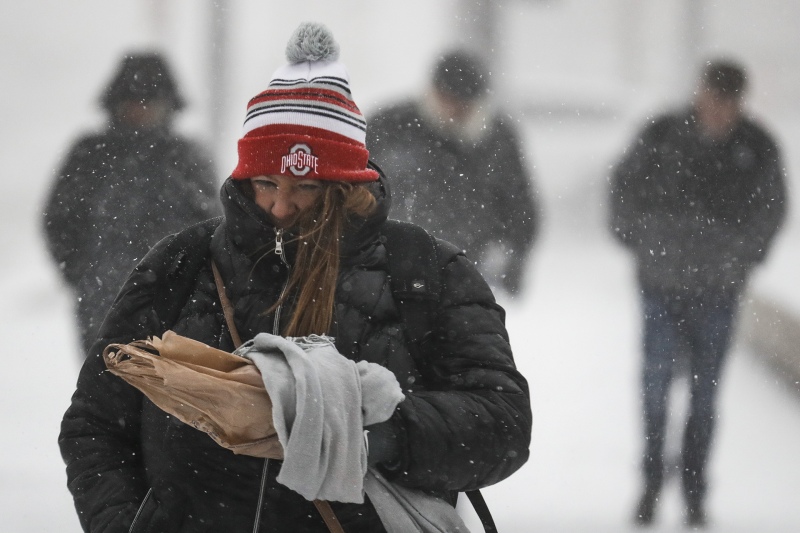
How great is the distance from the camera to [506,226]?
450 cm

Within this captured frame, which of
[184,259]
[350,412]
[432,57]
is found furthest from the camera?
[432,57]

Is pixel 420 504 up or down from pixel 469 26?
down

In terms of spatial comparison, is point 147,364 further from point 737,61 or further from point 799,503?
point 737,61

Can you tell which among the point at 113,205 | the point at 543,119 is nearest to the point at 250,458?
the point at 113,205

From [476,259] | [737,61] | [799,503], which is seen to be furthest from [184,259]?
[737,61]

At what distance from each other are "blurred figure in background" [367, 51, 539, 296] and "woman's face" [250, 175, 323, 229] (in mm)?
2748

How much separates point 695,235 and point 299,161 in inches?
127

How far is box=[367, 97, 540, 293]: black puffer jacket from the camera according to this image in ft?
14.3

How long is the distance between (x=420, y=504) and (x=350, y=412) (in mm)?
212

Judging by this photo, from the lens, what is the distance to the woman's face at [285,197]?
153cm

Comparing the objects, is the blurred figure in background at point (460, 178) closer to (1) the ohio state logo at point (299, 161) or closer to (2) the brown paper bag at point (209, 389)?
(1) the ohio state logo at point (299, 161)

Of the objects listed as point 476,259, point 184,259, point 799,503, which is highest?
point 476,259

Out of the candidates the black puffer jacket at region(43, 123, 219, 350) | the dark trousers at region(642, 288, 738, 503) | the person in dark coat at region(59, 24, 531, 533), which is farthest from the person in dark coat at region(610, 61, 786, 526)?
the person in dark coat at region(59, 24, 531, 533)

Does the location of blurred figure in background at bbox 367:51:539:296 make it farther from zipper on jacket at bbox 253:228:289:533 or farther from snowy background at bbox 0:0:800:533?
zipper on jacket at bbox 253:228:289:533
